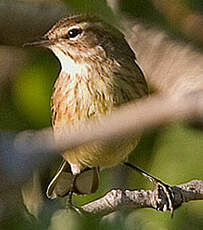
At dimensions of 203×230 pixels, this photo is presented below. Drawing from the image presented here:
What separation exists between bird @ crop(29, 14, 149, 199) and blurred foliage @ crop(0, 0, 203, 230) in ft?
0.79

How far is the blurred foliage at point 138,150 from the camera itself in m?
0.85

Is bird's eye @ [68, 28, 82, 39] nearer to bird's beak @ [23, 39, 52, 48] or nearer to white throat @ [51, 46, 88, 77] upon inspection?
white throat @ [51, 46, 88, 77]

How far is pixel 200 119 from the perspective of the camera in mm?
595

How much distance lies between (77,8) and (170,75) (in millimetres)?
273

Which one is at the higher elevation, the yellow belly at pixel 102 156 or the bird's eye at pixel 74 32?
the bird's eye at pixel 74 32

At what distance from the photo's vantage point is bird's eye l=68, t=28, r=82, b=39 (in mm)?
2704

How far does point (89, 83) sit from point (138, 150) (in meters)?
0.48

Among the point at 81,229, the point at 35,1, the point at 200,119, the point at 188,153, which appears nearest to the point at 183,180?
the point at 188,153

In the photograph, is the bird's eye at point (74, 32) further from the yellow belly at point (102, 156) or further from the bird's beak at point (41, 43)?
the yellow belly at point (102, 156)

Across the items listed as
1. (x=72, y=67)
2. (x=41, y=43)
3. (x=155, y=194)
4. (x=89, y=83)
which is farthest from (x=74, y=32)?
(x=155, y=194)

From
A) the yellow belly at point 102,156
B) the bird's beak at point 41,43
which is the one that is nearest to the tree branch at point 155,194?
the yellow belly at point 102,156

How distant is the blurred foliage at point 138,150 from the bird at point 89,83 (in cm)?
24

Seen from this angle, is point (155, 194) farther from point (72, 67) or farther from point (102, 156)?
point (72, 67)

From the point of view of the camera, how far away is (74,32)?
276 cm
